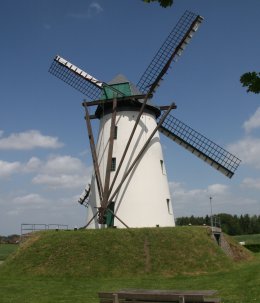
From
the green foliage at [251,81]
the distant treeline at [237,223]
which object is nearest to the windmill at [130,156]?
the green foliage at [251,81]

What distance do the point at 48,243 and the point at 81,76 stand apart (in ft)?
43.2

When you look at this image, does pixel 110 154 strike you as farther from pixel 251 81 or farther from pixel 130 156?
pixel 251 81

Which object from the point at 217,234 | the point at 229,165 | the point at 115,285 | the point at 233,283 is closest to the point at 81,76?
the point at 229,165

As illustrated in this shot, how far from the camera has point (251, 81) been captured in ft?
25.2

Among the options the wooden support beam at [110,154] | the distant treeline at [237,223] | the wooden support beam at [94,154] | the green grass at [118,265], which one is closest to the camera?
the green grass at [118,265]

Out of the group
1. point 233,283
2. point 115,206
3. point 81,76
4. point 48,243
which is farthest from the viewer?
point 81,76

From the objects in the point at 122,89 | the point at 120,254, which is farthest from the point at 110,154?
the point at 120,254

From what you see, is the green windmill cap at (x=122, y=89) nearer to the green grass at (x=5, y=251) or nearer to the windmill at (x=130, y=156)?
the windmill at (x=130, y=156)

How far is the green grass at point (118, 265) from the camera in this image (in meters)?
17.2

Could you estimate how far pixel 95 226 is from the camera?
27.8m

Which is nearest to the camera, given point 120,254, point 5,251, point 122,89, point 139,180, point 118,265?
point 118,265

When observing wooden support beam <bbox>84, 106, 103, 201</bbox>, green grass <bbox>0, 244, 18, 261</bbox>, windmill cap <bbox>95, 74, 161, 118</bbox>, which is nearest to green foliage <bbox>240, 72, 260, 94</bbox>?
wooden support beam <bbox>84, 106, 103, 201</bbox>

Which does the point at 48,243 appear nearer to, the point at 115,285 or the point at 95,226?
the point at 95,226

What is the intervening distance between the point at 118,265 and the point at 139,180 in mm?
7350
